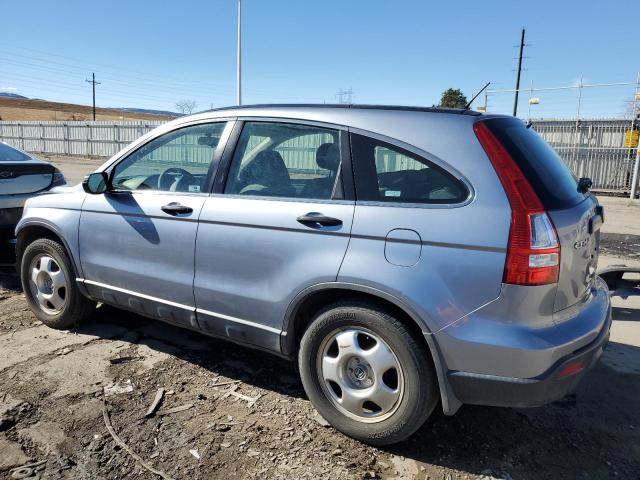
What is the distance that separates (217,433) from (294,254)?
1.11 metres

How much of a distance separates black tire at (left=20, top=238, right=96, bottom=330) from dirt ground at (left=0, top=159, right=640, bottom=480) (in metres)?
0.23

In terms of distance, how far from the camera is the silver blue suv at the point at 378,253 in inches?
91.5

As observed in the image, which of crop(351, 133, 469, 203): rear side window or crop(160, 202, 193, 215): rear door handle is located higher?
crop(351, 133, 469, 203): rear side window

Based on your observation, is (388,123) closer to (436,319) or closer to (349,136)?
(349,136)

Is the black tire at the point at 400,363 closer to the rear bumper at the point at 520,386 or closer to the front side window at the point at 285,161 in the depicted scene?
the rear bumper at the point at 520,386

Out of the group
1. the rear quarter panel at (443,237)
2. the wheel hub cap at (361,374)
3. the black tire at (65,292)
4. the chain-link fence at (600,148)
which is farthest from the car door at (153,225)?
the chain-link fence at (600,148)

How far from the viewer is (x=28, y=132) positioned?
113 ft

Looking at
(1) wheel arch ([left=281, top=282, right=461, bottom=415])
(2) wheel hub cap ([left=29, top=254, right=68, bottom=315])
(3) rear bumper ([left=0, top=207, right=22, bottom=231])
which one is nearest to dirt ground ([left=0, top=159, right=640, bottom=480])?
(2) wheel hub cap ([left=29, top=254, right=68, bottom=315])

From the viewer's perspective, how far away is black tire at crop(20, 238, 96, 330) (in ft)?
13.4

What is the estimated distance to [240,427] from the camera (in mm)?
2943

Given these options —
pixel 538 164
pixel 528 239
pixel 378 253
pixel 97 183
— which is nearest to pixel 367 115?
pixel 378 253

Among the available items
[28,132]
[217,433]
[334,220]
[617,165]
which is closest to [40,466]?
[217,433]

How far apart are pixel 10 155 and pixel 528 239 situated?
6.35 m

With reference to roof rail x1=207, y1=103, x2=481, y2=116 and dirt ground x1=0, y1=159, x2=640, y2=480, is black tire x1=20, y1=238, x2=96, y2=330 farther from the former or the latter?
roof rail x1=207, y1=103, x2=481, y2=116
